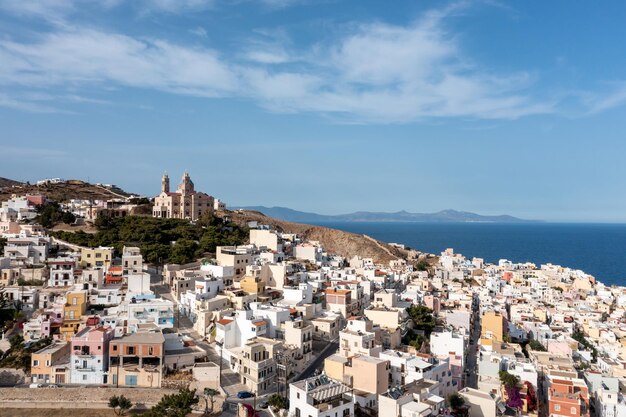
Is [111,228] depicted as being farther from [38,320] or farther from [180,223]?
[38,320]

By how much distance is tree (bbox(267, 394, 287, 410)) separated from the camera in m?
21.2

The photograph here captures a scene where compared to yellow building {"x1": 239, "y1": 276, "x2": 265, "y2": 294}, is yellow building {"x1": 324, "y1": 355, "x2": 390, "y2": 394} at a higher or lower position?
lower

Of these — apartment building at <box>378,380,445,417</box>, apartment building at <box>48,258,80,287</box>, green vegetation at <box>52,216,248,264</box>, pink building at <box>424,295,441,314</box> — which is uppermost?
green vegetation at <box>52,216,248,264</box>

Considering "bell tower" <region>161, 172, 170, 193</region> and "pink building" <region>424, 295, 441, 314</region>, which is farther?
"bell tower" <region>161, 172, 170, 193</region>

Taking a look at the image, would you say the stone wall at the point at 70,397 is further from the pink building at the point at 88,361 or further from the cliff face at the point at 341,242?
the cliff face at the point at 341,242

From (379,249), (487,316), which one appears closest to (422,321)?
(487,316)

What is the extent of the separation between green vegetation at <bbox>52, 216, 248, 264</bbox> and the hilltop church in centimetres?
612

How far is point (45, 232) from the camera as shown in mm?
48844

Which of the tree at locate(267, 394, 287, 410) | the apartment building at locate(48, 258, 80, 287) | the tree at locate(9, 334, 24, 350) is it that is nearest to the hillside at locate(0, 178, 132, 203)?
the apartment building at locate(48, 258, 80, 287)

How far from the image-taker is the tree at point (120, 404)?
2152cm

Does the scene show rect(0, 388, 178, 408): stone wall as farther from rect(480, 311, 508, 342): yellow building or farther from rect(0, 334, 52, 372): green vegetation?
rect(480, 311, 508, 342): yellow building

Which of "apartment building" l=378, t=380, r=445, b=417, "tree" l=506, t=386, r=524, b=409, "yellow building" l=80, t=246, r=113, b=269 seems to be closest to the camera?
"apartment building" l=378, t=380, r=445, b=417

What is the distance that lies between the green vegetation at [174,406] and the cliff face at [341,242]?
49.7 meters

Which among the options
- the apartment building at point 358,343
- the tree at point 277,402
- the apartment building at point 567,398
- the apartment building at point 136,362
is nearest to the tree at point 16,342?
the apartment building at point 136,362
